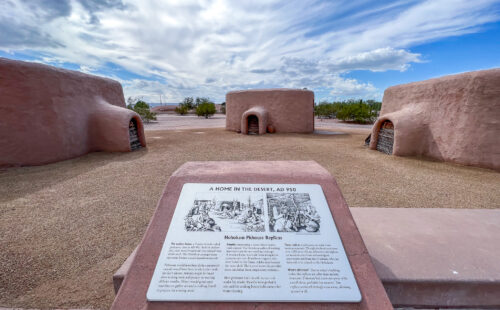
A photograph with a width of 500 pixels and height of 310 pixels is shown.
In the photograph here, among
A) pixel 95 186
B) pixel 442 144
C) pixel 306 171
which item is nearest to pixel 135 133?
pixel 95 186

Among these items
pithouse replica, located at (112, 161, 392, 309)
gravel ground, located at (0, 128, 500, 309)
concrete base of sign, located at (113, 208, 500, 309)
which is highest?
pithouse replica, located at (112, 161, 392, 309)

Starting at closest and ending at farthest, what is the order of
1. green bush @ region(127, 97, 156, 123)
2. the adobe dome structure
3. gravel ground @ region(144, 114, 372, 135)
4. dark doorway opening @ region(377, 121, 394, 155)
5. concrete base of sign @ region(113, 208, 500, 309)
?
concrete base of sign @ region(113, 208, 500, 309) < dark doorway opening @ region(377, 121, 394, 155) < the adobe dome structure < gravel ground @ region(144, 114, 372, 135) < green bush @ region(127, 97, 156, 123)

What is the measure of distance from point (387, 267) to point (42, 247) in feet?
13.7

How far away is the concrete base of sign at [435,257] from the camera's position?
2.00 m

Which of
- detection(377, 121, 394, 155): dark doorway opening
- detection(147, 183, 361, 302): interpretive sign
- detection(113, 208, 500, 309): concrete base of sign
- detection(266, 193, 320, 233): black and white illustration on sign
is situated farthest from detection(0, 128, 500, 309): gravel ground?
detection(266, 193, 320, 233): black and white illustration on sign

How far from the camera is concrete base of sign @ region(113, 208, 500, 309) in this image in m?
2.00

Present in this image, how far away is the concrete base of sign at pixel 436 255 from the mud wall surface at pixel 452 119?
432 centimetres

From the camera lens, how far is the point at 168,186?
212cm

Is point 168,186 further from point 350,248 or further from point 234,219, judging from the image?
point 350,248

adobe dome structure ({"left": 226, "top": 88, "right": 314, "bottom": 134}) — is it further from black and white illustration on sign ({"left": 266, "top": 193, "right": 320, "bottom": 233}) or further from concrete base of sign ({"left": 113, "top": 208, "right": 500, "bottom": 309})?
black and white illustration on sign ({"left": 266, "top": 193, "right": 320, "bottom": 233})

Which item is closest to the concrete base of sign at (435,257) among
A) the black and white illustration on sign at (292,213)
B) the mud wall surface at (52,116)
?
the black and white illustration on sign at (292,213)

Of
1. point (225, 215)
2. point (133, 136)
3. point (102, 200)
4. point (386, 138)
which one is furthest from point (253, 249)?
point (133, 136)

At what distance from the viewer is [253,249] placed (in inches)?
66.5

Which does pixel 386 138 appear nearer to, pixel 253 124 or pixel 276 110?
pixel 276 110
